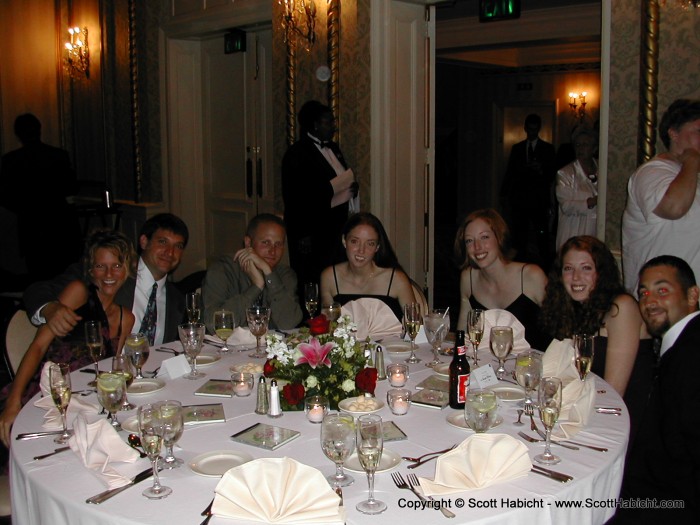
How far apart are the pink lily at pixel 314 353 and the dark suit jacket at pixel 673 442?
34.8 inches

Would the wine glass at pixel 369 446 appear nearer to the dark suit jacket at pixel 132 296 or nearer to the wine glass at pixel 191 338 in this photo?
the wine glass at pixel 191 338

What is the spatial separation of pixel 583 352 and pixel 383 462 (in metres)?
0.79

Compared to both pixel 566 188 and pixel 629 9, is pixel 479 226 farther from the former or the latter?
pixel 566 188

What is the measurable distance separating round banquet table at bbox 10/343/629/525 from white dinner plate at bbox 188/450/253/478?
2cm

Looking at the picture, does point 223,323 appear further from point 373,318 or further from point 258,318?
point 373,318

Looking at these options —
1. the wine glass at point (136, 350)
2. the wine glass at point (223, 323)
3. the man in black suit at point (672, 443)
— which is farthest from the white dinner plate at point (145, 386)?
the man in black suit at point (672, 443)

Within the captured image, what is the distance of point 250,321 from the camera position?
2748 mm

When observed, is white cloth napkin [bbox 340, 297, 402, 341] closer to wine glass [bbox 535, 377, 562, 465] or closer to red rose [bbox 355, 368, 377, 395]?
red rose [bbox 355, 368, 377, 395]

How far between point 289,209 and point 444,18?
5695 millimetres

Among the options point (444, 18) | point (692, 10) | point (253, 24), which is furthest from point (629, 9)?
point (444, 18)

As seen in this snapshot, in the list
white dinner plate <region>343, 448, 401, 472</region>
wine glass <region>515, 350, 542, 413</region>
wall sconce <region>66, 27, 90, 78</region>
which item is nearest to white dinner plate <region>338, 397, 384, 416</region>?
white dinner plate <region>343, 448, 401, 472</region>

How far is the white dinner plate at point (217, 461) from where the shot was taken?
1.80m

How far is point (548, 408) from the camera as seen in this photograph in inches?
73.9

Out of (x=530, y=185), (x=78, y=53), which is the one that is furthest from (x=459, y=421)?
(x=78, y=53)
